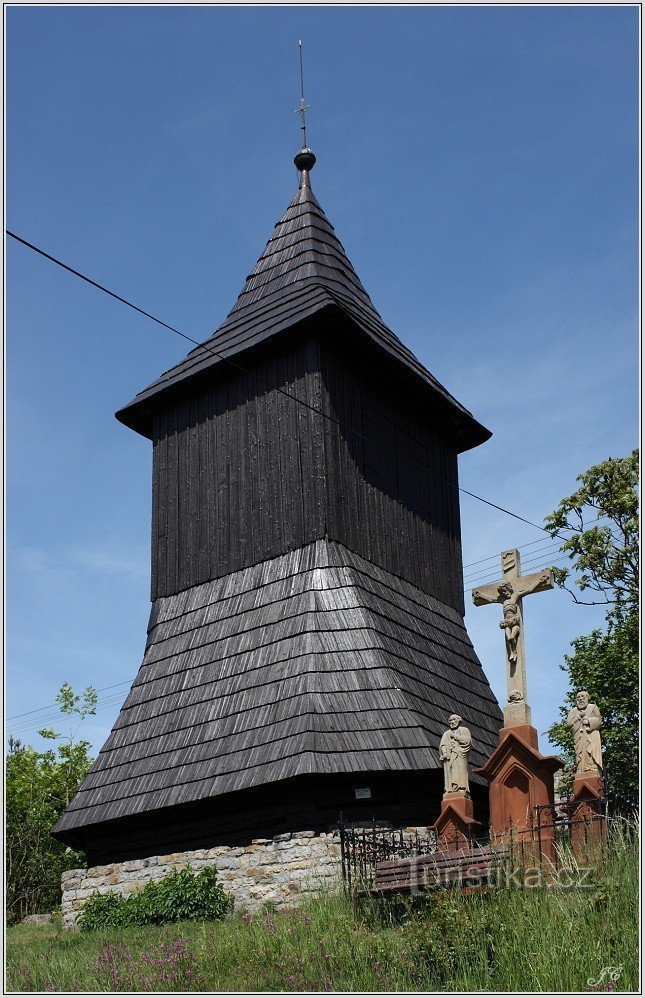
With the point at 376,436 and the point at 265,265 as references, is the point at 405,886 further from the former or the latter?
the point at 265,265

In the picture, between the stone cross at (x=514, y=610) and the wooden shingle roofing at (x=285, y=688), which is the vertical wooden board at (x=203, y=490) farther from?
the stone cross at (x=514, y=610)

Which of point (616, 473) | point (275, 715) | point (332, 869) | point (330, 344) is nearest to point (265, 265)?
point (330, 344)

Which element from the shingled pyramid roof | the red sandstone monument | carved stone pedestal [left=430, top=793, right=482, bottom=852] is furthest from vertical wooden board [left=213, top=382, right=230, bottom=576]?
carved stone pedestal [left=430, top=793, right=482, bottom=852]

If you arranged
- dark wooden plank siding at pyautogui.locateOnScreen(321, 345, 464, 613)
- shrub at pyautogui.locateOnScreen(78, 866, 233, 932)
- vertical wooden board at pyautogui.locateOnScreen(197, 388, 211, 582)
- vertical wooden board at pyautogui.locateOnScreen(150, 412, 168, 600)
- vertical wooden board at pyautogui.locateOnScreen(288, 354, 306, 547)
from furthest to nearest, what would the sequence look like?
vertical wooden board at pyautogui.locateOnScreen(150, 412, 168, 600)
vertical wooden board at pyautogui.locateOnScreen(197, 388, 211, 582)
dark wooden plank siding at pyautogui.locateOnScreen(321, 345, 464, 613)
vertical wooden board at pyautogui.locateOnScreen(288, 354, 306, 547)
shrub at pyautogui.locateOnScreen(78, 866, 233, 932)

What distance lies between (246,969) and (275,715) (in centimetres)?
593

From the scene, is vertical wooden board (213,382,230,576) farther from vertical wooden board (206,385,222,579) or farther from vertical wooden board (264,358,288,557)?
vertical wooden board (264,358,288,557)

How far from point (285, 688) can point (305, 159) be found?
12007 millimetres

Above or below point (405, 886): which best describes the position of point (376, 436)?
above

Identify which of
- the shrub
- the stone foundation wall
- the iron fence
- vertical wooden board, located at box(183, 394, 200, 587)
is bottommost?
the shrub

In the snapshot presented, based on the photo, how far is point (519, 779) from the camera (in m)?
15.2

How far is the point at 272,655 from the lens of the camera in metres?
18.9

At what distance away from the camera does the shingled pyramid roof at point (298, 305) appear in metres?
21.2

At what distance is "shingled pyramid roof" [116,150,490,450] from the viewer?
2123 cm

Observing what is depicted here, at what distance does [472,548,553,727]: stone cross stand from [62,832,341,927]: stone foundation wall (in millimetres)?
3015
